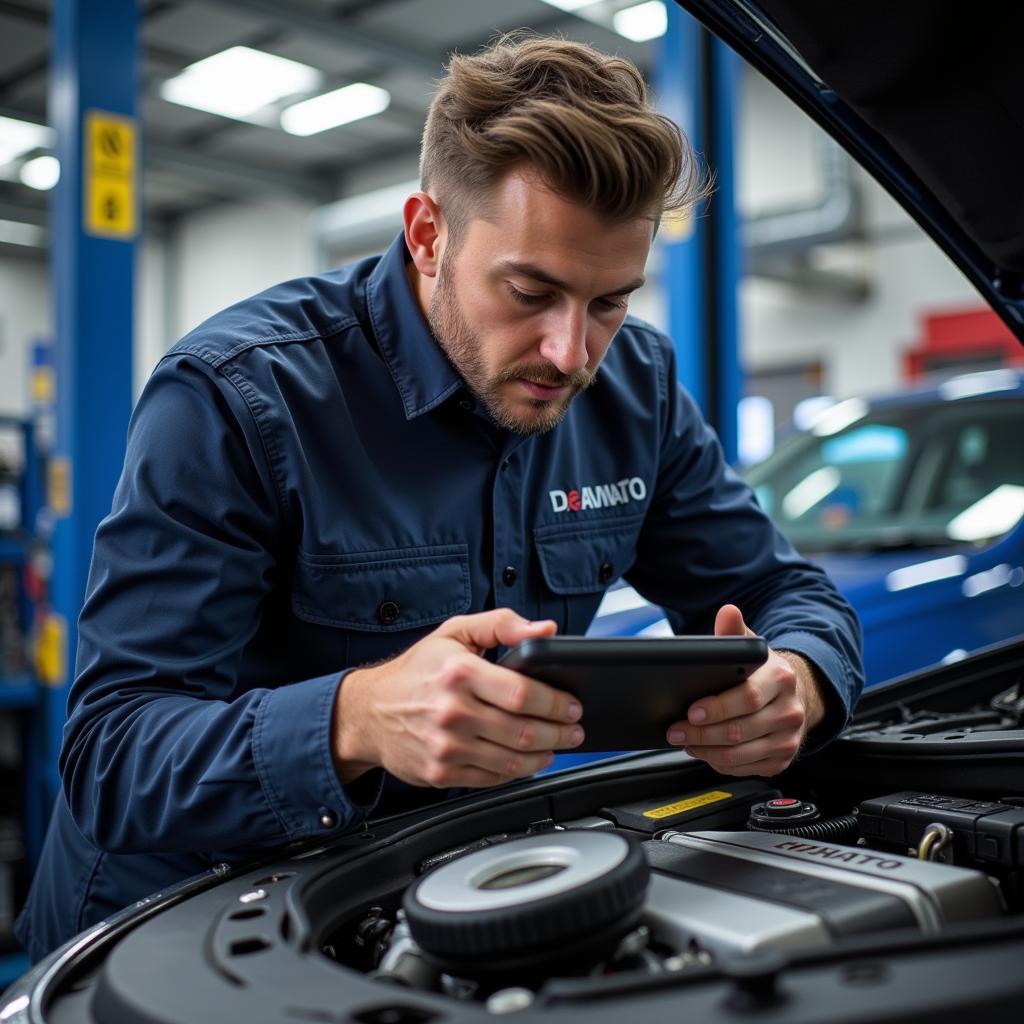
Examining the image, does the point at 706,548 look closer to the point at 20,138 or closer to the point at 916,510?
the point at 916,510

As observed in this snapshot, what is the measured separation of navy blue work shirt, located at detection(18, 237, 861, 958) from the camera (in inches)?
39.8

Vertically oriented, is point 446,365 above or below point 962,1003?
above

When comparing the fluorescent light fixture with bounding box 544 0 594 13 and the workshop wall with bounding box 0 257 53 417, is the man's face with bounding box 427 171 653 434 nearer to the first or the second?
the fluorescent light fixture with bounding box 544 0 594 13

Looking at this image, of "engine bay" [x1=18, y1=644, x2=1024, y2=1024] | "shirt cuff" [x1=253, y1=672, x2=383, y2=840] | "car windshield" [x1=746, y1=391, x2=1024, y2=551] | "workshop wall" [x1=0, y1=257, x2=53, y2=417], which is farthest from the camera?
"workshop wall" [x1=0, y1=257, x2=53, y2=417]

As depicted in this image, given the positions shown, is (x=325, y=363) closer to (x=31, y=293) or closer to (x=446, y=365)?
(x=446, y=365)

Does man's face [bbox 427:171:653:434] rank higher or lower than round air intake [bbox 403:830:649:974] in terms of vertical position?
higher

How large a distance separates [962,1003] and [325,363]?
926 mm

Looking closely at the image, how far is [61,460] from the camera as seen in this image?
2.59 metres

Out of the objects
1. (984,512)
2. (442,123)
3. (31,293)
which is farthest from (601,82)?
(31,293)

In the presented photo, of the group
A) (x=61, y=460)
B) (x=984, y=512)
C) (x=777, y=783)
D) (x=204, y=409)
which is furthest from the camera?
(x=984, y=512)

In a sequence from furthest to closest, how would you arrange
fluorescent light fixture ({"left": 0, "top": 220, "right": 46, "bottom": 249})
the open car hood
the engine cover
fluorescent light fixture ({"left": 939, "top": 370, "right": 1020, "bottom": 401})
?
fluorescent light fixture ({"left": 0, "top": 220, "right": 46, "bottom": 249}) < fluorescent light fixture ({"left": 939, "top": 370, "right": 1020, "bottom": 401}) < the open car hood < the engine cover

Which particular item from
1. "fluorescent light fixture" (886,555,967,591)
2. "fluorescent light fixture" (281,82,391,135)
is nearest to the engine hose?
"fluorescent light fixture" (886,555,967,591)

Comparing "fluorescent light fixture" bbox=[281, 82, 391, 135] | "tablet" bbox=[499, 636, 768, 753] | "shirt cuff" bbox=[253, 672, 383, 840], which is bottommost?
"shirt cuff" bbox=[253, 672, 383, 840]

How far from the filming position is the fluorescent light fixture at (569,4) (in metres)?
6.31
